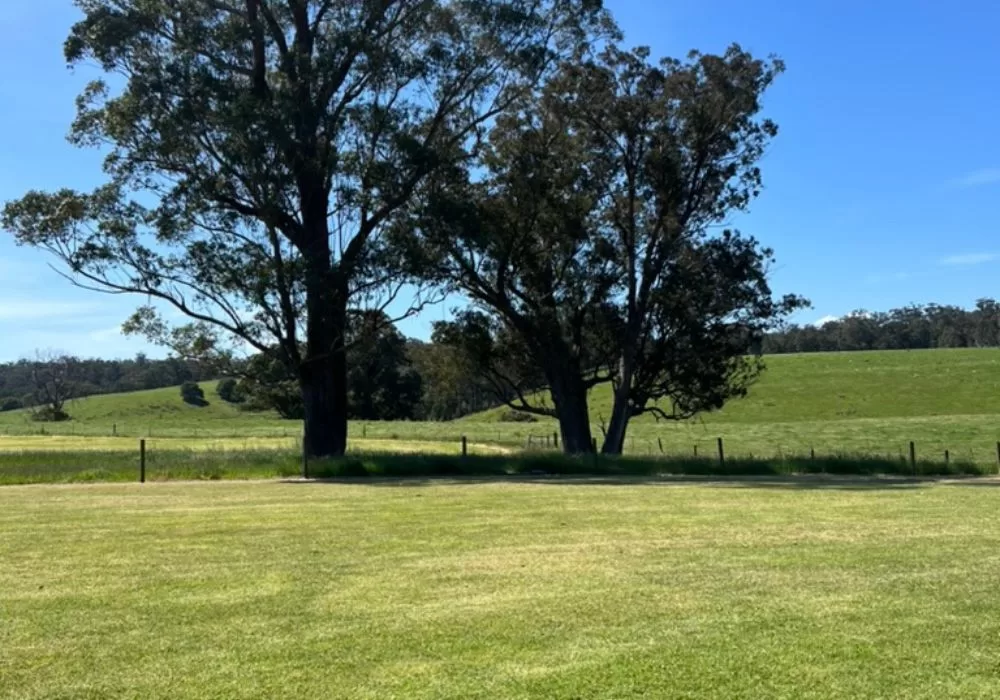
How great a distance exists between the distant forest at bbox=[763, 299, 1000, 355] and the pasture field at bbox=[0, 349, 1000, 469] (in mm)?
→ 40499

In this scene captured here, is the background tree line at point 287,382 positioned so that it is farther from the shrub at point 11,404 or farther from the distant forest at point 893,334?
the distant forest at point 893,334

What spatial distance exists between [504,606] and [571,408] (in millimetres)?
31598

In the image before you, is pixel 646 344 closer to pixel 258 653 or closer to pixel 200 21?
pixel 200 21

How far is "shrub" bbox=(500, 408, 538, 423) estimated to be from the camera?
298 feet

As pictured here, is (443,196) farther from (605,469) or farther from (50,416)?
(50,416)

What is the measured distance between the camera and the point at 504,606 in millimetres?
7473

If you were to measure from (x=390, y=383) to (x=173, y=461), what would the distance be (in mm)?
68093

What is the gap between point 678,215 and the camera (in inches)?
1499

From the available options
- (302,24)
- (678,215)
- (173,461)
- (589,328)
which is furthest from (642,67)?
(173,461)

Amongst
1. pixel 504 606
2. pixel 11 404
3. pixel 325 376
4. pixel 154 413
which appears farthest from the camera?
pixel 11 404

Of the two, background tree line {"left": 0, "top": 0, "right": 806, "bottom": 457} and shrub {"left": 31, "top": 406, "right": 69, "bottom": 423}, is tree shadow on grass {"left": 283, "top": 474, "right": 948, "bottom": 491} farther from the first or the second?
shrub {"left": 31, "top": 406, "right": 69, "bottom": 423}

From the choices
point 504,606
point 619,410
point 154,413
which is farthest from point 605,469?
point 154,413

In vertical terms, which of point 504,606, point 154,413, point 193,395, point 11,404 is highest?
point 11,404

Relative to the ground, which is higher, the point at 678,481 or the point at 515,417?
the point at 515,417
